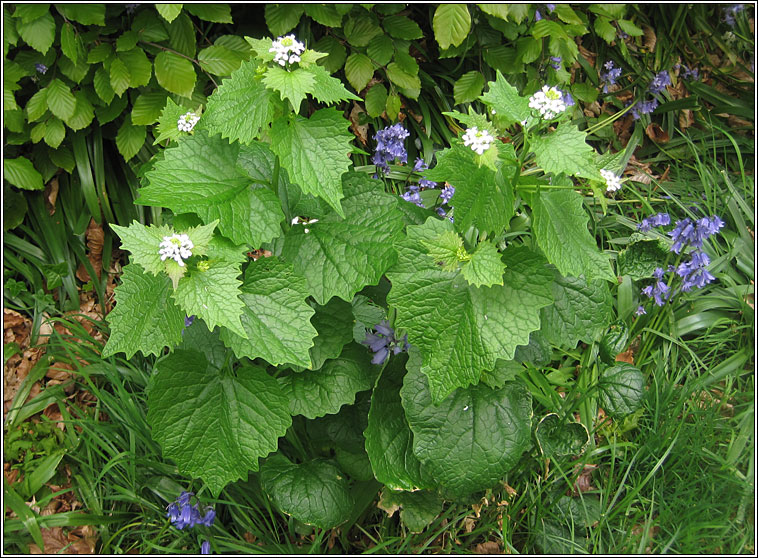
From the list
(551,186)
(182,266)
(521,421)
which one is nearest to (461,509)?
(521,421)

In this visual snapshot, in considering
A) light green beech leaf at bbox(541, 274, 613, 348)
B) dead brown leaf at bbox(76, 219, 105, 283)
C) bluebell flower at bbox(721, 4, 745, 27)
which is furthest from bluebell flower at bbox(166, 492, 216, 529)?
bluebell flower at bbox(721, 4, 745, 27)

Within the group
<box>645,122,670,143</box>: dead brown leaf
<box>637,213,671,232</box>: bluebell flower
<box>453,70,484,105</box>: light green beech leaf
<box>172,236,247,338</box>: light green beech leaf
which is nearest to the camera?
<box>172,236,247,338</box>: light green beech leaf

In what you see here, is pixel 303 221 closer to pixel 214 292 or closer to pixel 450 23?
pixel 214 292

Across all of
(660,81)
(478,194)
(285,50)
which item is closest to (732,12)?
(660,81)

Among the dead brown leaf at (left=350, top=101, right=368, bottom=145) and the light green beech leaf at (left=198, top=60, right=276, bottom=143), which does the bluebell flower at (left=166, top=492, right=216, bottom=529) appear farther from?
the dead brown leaf at (left=350, top=101, right=368, bottom=145)

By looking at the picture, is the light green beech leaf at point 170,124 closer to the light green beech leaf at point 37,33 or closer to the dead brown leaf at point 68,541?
the light green beech leaf at point 37,33

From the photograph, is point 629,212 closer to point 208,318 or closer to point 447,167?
point 447,167
